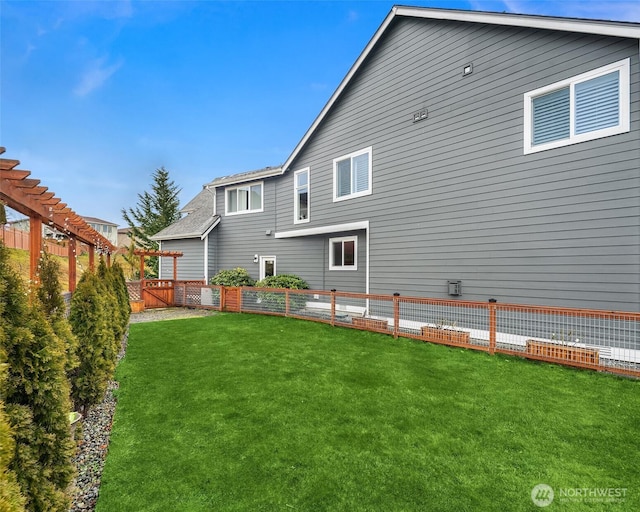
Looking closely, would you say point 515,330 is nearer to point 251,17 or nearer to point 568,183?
point 568,183

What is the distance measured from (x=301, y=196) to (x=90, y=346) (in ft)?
32.5

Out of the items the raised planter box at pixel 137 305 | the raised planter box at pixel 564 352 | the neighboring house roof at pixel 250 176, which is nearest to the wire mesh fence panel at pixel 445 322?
the raised planter box at pixel 564 352

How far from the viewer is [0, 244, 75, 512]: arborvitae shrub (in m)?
2.12

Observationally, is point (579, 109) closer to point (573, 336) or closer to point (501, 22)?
point (501, 22)

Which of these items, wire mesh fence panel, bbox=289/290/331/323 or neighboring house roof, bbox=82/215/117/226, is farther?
neighboring house roof, bbox=82/215/117/226

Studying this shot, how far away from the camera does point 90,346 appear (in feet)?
13.8

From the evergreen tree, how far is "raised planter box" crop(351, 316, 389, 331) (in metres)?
24.6

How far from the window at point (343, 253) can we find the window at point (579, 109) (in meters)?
5.74

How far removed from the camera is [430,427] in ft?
12.4

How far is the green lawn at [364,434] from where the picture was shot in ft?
8.89

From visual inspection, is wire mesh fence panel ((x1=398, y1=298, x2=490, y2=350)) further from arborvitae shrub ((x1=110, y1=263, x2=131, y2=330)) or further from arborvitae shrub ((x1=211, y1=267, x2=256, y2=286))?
arborvitae shrub ((x1=211, y1=267, x2=256, y2=286))

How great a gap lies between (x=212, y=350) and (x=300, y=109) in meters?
34.3

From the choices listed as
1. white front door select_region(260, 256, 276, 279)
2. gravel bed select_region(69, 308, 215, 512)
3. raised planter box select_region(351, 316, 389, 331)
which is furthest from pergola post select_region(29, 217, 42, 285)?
white front door select_region(260, 256, 276, 279)

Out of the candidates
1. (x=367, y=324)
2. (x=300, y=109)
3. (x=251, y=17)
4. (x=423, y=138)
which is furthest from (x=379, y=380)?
(x=300, y=109)
